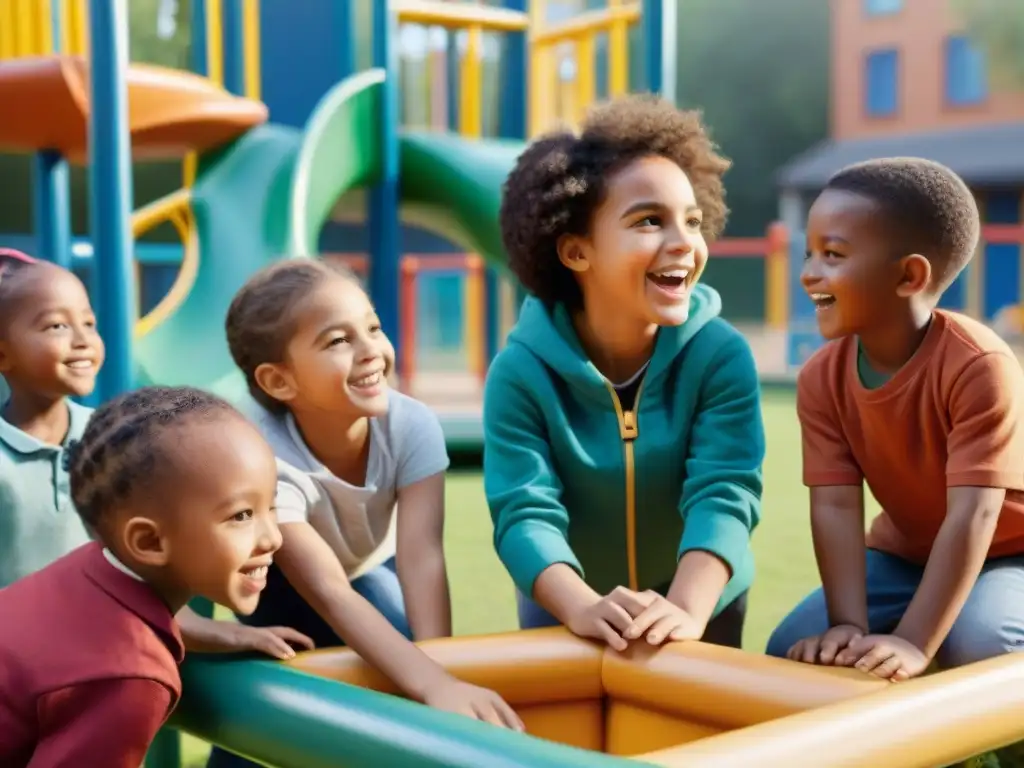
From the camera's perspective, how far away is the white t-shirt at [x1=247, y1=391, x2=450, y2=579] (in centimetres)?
170

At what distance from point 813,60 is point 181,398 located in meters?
21.2

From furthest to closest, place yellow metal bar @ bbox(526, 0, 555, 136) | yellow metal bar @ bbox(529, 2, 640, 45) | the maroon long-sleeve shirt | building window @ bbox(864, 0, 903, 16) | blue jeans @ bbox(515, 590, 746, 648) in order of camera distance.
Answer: building window @ bbox(864, 0, 903, 16), yellow metal bar @ bbox(526, 0, 555, 136), yellow metal bar @ bbox(529, 2, 640, 45), blue jeans @ bbox(515, 590, 746, 648), the maroon long-sleeve shirt

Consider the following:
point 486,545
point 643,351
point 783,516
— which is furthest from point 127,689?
point 783,516

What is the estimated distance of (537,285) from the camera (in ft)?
6.08

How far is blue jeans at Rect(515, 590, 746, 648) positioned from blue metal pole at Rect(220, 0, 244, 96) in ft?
13.7

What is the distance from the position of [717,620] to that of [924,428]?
18.2 inches

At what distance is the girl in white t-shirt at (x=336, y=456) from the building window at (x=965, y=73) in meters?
17.3

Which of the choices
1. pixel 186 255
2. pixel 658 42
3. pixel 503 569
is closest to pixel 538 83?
pixel 658 42

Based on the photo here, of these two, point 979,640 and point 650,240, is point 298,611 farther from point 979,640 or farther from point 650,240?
point 979,640

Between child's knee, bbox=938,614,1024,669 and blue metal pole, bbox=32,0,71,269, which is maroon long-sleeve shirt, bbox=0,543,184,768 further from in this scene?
blue metal pole, bbox=32,0,71,269

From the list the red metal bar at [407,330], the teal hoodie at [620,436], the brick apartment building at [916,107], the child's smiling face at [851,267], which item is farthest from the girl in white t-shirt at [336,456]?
the brick apartment building at [916,107]

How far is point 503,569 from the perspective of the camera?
3.30 meters

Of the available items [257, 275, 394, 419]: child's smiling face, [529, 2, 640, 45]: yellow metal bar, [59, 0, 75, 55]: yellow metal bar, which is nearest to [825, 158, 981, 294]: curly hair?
[257, 275, 394, 419]: child's smiling face

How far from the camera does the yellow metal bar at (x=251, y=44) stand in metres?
5.45
